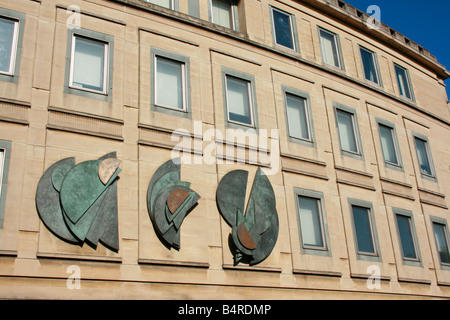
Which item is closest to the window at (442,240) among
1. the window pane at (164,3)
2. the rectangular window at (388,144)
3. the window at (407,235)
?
the window at (407,235)

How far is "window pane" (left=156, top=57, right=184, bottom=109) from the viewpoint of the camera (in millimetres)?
15984

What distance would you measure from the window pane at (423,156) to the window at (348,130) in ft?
13.8

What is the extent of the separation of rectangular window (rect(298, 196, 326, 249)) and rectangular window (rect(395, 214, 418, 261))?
13.4 feet

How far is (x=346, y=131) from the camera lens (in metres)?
20.3

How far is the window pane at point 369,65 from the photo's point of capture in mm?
22900

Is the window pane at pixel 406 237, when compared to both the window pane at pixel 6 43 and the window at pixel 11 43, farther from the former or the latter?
the window pane at pixel 6 43

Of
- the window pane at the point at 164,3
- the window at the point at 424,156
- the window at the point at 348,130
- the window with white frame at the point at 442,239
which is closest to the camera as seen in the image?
the window pane at the point at 164,3

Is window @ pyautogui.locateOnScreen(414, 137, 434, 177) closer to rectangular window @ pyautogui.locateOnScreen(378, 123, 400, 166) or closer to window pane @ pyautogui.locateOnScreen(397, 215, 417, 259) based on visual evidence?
rectangular window @ pyautogui.locateOnScreen(378, 123, 400, 166)

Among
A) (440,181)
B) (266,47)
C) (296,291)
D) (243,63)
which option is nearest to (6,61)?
(243,63)

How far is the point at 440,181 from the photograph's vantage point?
22766 millimetres

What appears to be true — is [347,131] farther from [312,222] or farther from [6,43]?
[6,43]

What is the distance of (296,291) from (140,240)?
5.37 m
